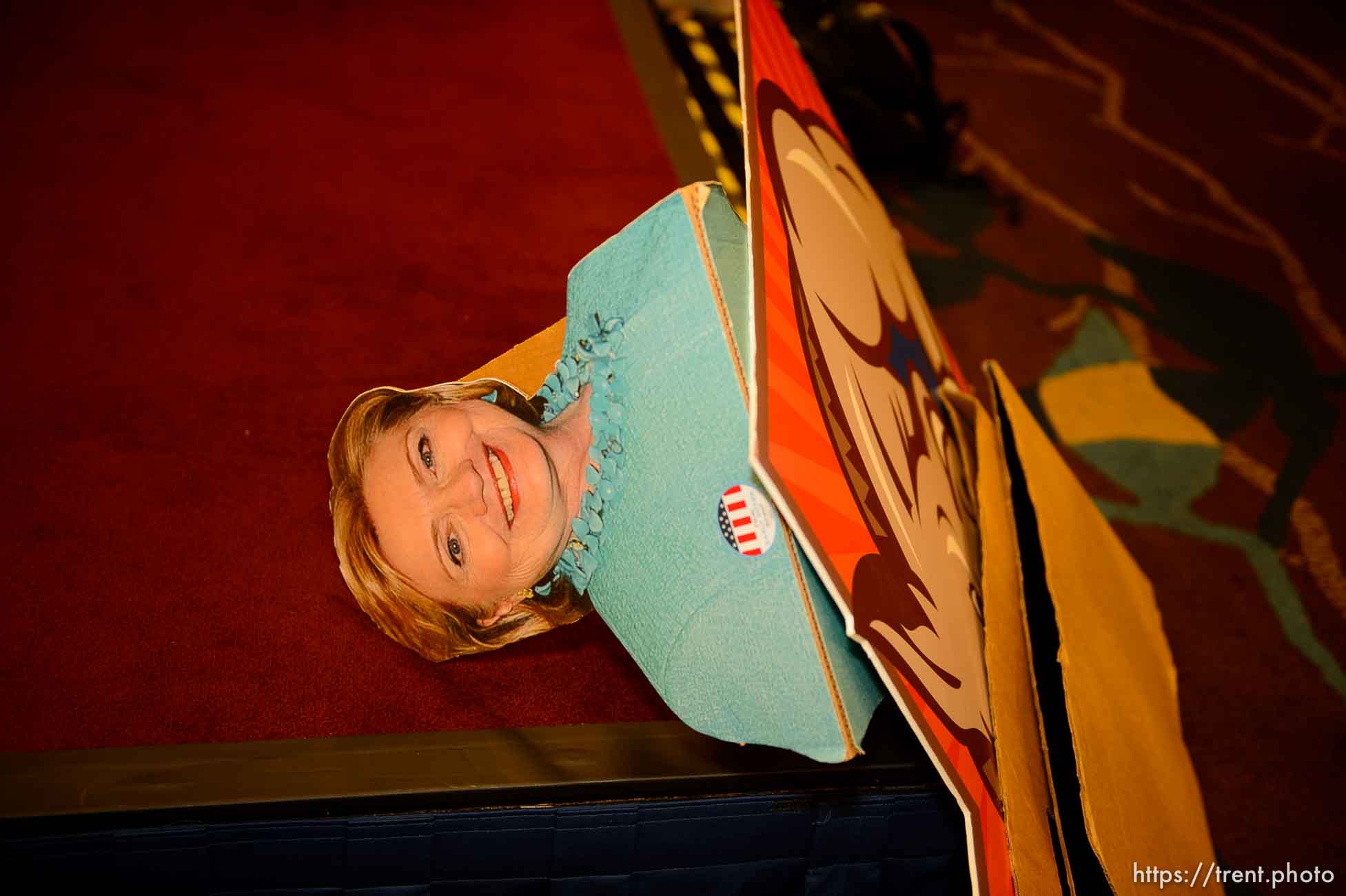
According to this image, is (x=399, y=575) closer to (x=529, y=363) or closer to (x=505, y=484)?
(x=505, y=484)

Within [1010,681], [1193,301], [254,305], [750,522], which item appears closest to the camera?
[750,522]

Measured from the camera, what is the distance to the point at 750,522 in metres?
0.81

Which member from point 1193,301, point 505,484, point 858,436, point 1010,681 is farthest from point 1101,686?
point 1193,301

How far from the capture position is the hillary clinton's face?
84 cm

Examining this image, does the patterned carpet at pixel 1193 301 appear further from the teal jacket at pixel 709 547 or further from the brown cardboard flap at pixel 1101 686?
the teal jacket at pixel 709 547

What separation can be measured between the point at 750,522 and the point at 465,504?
24 centimetres

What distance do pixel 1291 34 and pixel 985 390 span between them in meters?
2.04

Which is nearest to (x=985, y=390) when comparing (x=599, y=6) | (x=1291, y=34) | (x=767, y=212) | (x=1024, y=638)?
(x=1024, y=638)

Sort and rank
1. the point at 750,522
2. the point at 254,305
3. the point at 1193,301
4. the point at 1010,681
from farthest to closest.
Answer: the point at 1193,301 → the point at 254,305 → the point at 1010,681 → the point at 750,522

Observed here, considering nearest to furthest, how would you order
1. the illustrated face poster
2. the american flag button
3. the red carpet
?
the illustrated face poster → the american flag button → the red carpet

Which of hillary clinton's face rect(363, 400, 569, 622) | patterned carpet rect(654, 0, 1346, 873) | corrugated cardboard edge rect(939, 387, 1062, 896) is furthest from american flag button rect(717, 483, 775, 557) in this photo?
patterned carpet rect(654, 0, 1346, 873)

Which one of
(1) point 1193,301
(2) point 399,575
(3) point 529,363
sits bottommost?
(1) point 1193,301

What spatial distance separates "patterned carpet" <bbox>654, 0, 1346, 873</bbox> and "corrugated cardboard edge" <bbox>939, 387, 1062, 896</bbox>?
0.60m

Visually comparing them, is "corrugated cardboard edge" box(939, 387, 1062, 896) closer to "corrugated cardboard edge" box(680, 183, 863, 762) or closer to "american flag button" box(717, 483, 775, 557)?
"corrugated cardboard edge" box(680, 183, 863, 762)
